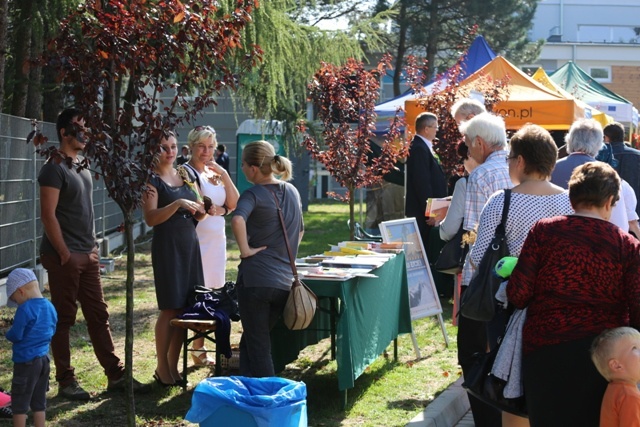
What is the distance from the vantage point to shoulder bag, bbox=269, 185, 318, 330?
21.4ft

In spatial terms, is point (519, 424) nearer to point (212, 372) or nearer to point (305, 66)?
point (212, 372)

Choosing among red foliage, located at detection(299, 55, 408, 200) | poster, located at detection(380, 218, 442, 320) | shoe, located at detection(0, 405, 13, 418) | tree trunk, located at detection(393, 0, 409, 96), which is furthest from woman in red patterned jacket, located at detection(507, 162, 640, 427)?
tree trunk, located at detection(393, 0, 409, 96)

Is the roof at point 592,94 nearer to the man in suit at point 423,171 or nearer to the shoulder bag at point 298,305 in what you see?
the man in suit at point 423,171

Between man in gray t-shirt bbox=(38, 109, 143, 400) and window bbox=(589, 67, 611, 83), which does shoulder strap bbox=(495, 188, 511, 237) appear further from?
window bbox=(589, 67, 611, 83)

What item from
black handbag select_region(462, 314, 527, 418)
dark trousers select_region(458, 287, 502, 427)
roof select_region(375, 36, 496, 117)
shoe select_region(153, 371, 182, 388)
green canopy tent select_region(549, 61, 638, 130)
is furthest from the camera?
green canopy tent select_region(549, 61, 638, 130)

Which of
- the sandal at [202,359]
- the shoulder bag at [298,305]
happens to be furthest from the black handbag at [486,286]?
the sandal at [202,359]

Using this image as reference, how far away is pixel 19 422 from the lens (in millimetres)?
5875

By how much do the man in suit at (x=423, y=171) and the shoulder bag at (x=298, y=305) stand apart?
496 centimetres

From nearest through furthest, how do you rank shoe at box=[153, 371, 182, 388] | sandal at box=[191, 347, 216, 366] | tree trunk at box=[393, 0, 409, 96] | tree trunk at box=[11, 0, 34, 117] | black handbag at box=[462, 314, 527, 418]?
black handbag at box=[462, 314, 527, 418] → shoe at box=[153, 371, 182, 388] → sandal at box=[191, 347, 216, 366] → tree trunk at box=[11, 0, 34, 117] → tree trunk at box=[393, 0, 409, 96]

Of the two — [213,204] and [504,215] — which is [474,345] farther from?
[213,204]

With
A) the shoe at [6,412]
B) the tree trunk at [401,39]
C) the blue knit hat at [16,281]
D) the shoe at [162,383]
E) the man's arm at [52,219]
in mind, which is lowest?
the shoe at [162,383]

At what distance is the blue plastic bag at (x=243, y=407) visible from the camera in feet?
16.9

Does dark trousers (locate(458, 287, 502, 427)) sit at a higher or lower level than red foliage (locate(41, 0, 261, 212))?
lower

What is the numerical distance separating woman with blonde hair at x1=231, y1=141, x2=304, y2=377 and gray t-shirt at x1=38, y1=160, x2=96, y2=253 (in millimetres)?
1308
